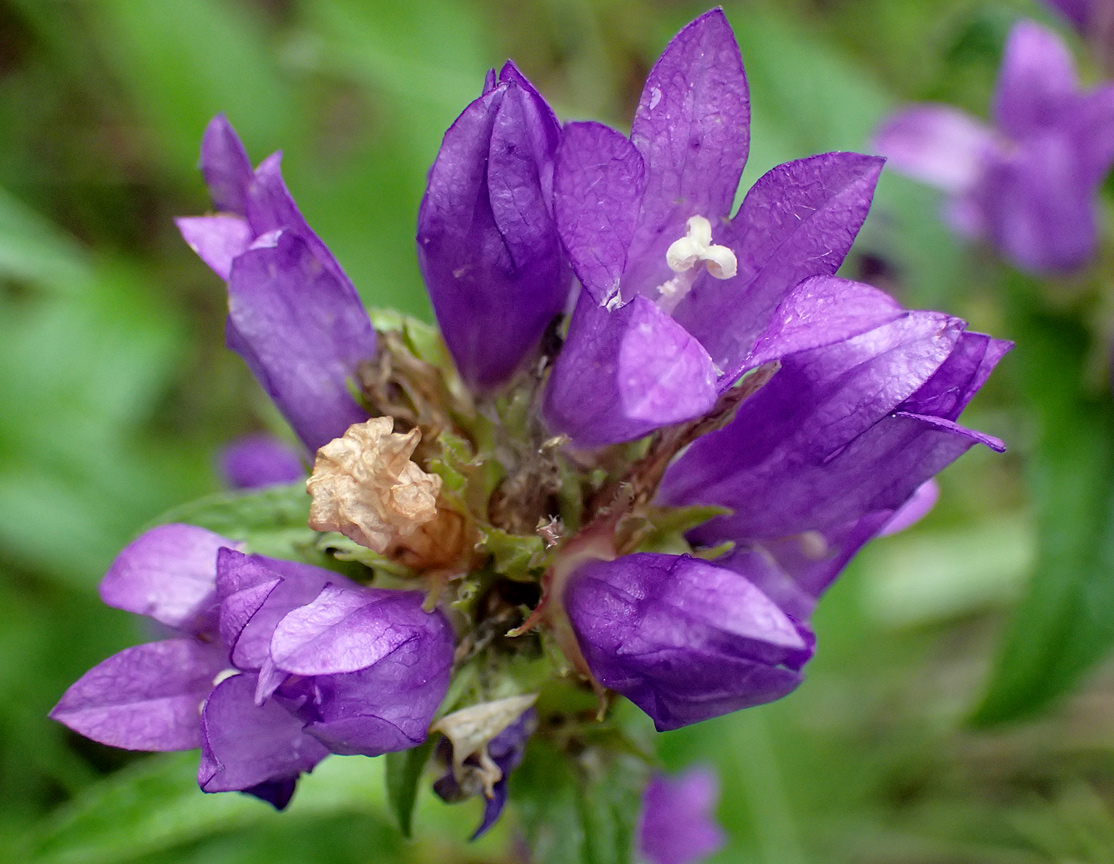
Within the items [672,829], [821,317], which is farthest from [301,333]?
[672,829]

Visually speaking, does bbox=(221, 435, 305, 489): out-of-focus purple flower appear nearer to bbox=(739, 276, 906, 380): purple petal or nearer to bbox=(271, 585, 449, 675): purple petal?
bbox=(271, 585, 449, 675): purple petal

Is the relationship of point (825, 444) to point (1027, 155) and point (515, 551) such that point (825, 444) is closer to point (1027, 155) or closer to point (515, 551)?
point (515, 551)

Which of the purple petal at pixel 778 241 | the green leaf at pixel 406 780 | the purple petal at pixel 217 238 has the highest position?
the purple petal at pixel 217 238

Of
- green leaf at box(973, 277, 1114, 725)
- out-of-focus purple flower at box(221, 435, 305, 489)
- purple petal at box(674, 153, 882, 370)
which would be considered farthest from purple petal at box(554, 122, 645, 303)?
green leaf at box(973, 277, 1114, 725)

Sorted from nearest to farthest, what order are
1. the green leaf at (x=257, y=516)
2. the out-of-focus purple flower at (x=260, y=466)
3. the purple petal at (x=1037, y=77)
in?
the green leaf at (x=257, y=516)
the out-of-focus purple flower at (x=260, y=466)
the purple petal at (x=1037, y=77)

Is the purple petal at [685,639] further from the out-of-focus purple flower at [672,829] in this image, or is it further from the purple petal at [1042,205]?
the purple petal at [1042,205]

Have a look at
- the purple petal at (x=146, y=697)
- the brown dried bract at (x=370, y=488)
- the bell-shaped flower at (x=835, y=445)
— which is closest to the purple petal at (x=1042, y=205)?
the bell-shaped flower at (x=835, y=445)

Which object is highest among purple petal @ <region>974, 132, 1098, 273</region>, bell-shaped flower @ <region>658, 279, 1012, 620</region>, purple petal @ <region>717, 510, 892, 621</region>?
purple petal @ <region>974, 132, 1098, 273</region>
